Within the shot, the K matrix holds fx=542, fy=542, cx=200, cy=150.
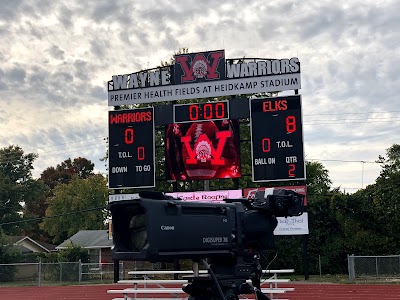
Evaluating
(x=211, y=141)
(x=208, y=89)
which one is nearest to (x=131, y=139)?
(x=211, y=141)

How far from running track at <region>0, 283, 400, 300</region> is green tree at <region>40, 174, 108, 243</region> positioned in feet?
98.6

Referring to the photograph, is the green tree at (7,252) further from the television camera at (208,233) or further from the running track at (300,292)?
the television camera at (208,233)

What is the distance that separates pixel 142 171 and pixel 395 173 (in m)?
12.7

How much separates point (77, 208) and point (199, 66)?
1368 inches

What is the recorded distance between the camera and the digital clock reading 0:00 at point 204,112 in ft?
74.8

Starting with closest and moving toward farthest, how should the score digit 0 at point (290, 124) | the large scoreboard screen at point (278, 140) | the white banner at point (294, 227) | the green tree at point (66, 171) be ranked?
the large scoreboard screen at point (278, 140)
the score digit 0 at point (290, 124)
the white banner at point (294, 227)
the green tree at point (66, 171)

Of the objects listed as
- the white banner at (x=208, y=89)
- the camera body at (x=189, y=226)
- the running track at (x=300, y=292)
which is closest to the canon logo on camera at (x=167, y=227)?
the camera body at (x=189, y=226)

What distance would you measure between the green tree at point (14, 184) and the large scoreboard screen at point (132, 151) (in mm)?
28137

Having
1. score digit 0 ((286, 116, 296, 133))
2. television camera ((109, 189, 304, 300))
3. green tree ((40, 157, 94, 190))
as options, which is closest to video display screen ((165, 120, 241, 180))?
score digit 0 ((286, 116, 296, 133))

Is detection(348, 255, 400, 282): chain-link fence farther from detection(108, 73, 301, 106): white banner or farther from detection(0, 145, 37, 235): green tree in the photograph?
detection(0, 145, 37, 235): green tree

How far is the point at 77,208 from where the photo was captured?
55.2 metres

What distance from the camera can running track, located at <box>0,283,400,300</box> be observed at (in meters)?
17.2

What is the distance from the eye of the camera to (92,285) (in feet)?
81.1

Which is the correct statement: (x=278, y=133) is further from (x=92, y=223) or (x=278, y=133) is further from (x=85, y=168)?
(x=85, y=168)
